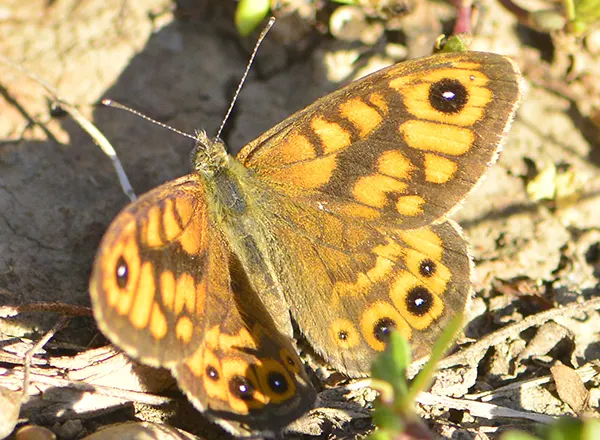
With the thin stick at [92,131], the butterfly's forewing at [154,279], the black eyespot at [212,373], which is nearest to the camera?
the butterfly's forewing at [154,279]

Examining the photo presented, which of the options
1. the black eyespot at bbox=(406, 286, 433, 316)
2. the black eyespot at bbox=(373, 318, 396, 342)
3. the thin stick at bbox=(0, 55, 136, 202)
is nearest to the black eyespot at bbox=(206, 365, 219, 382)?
the black eyespot at bbox=(373, 318, 396, 342)

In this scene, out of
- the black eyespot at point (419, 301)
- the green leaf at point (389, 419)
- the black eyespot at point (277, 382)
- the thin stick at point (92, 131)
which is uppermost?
the thin stick at point (92, 131)

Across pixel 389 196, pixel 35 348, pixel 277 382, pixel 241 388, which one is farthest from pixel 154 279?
pixel 389 196

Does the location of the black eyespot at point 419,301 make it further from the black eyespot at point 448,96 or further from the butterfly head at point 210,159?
the butterfly head at point 210,159

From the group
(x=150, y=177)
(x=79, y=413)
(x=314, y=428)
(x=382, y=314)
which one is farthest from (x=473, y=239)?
(x=79, y=413)

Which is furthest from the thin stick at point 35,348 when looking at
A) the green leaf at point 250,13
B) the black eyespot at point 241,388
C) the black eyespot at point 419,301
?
the green leaf at point 250,13

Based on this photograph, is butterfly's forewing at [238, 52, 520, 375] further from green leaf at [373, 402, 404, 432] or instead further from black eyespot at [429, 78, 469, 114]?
green leaf at [373, 402, 404, 432]
